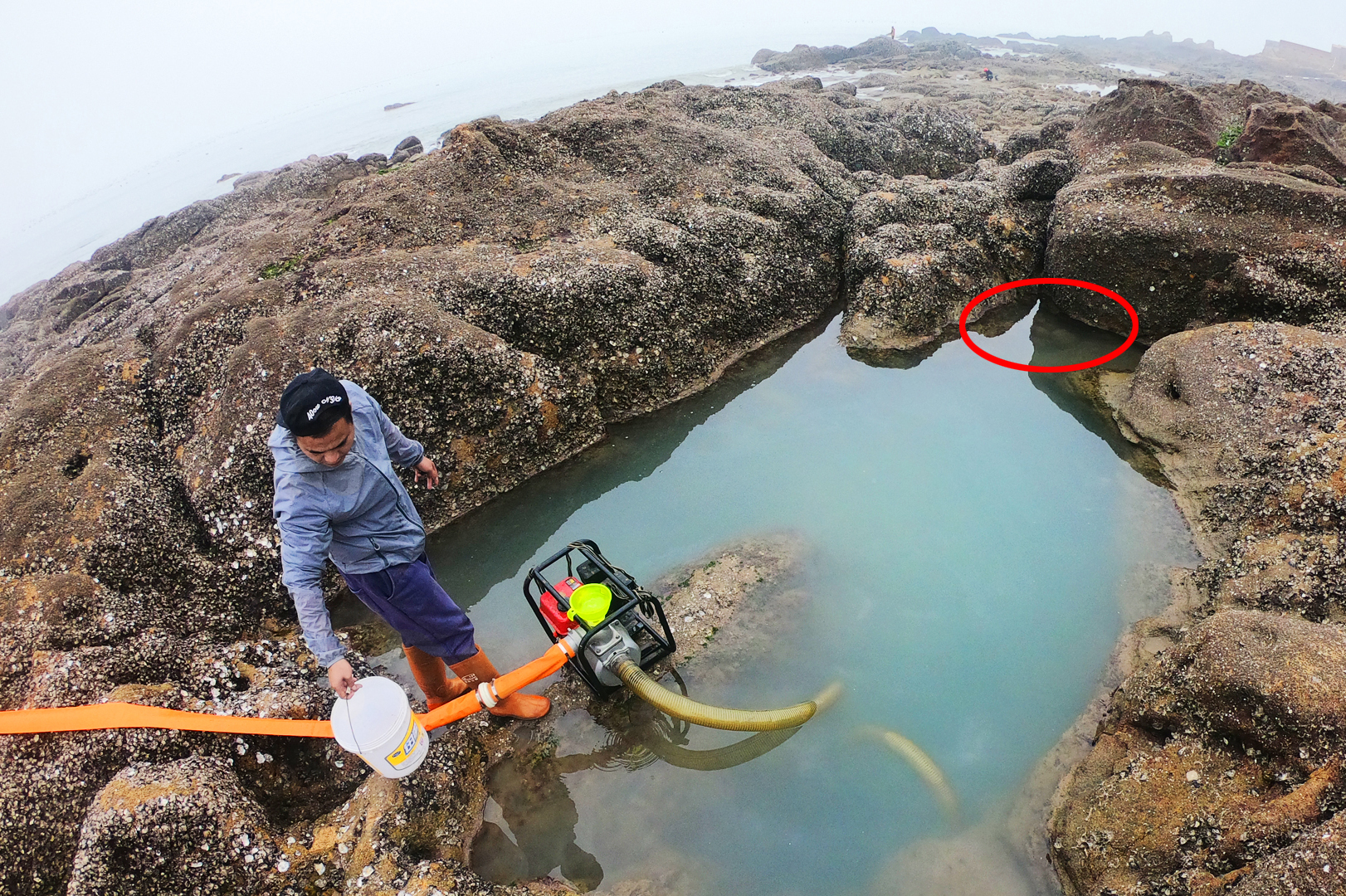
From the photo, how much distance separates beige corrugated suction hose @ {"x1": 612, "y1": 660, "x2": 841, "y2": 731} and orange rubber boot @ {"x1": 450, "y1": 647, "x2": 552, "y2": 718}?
0.79 metres

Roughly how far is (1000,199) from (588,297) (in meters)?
7.27

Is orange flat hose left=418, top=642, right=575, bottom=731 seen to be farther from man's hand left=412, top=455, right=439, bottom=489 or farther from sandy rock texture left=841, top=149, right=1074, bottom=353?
sandy rock texture left=841, top=149, right=1074, bottom=353

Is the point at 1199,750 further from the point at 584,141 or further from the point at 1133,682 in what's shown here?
the point at 584,141

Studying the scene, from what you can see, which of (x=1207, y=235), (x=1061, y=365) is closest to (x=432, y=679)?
(x=1061, y=365)

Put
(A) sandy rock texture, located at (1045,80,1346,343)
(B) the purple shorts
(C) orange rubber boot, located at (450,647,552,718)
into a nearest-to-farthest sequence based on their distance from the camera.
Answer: (B) the purple shorts, (C) orange rubber boot, located at (450,647,552,718), (A) sandy rock texture, located at (1045,80,1346,343)

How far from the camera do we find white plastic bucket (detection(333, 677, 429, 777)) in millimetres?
3568

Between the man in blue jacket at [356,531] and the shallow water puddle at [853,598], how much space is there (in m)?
1.18

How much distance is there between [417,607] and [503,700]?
1.21 metres

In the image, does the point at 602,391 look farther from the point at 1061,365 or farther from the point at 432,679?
the point at 1061,365

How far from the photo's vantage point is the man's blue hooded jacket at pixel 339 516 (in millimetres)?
3307

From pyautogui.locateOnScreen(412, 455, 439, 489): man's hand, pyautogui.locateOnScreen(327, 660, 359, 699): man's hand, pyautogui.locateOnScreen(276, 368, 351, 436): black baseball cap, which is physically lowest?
pyautogui.locateOnScreen(327, 660, 359, 699): man's hand

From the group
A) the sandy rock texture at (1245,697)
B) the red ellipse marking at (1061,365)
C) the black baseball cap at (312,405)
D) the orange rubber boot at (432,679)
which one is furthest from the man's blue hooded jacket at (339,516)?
the red ellipse marking at (1061,365)

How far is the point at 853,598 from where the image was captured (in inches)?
222

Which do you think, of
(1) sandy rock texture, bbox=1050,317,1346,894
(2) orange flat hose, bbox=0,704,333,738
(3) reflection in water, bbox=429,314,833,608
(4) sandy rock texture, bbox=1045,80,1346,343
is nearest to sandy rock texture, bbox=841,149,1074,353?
(4) sandy rock texture, bbox=1045,80,1346,343
